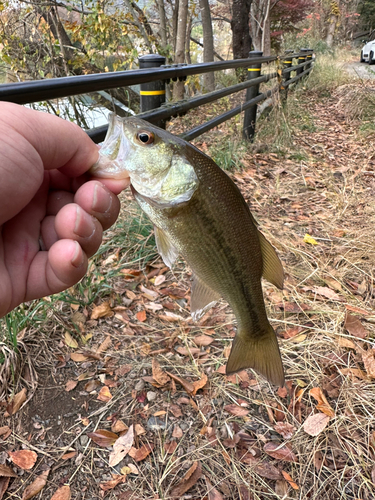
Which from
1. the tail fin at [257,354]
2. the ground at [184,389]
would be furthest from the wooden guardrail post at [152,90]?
the tail fin at [257,354]

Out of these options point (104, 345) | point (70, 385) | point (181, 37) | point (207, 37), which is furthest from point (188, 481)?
point (207, 37)

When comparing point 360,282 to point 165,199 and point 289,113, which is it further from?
point 289,113

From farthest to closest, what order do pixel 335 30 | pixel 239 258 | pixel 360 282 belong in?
pixel 335 30, pixel 360 282, pixel 239 258

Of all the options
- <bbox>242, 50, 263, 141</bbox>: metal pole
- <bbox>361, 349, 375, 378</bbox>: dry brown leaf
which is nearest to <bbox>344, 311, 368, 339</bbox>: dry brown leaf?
<bbox>361, 349, 375, 378</bbox>: dry brown leaf

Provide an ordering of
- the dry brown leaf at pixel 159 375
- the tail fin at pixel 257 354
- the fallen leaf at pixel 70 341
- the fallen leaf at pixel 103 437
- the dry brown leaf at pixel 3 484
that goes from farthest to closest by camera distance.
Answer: the fallen leaf at pixel 70 341, the dry brown leaf at pixel 159 375, the fallen leaf at pixel 103 437, the dry brown leaf at pixel 3 484, the tail fin at pixel 257 354

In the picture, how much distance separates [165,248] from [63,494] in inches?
48.2

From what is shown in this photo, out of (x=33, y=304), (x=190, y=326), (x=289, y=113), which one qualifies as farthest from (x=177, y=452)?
(x=289, y=113)

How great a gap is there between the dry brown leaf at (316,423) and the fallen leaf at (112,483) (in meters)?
0.92

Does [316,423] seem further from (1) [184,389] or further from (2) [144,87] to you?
(2) [144,87]

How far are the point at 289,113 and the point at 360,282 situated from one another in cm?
523

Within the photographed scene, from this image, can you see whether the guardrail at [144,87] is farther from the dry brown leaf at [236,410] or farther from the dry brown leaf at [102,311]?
the dry brown leaf at [236,410]

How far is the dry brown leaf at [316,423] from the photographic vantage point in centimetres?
180

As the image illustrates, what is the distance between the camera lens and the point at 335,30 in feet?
76.8

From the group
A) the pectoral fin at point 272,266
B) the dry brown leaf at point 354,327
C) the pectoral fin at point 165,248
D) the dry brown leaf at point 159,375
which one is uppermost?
the pectoral fin at point 165,248
